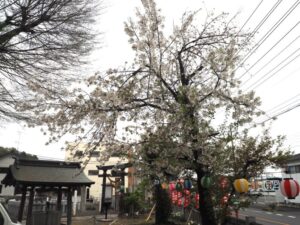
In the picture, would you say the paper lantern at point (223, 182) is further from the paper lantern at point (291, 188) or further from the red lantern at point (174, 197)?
the red lantern at point (174, 197)

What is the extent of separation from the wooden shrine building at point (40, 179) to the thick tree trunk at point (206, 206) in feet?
19.1

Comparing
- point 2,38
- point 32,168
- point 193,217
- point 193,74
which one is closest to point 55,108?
point 2,38

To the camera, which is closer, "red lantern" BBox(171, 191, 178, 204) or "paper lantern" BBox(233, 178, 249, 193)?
"paper lantern" BBox(233, 178, 249, 193)

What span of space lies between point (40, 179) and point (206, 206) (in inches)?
322

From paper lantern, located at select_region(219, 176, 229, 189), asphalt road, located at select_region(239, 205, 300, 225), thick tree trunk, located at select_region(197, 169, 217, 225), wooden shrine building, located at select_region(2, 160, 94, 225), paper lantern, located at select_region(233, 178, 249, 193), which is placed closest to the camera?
paper lantern, located at select_region(233, 178, 249, 193)

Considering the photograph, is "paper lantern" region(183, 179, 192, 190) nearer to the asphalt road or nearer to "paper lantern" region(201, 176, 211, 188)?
"paper lantern" region(201, 176, 211, 188)

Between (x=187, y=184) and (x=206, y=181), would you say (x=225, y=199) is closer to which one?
(x=206, y=181)

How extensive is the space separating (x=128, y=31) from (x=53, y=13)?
3.80 meters

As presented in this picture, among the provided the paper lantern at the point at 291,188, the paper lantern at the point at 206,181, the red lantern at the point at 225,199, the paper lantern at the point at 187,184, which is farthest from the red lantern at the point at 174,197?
the paper lantern at the point at 206,181

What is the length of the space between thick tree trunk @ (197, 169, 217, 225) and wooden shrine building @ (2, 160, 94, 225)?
5834mm

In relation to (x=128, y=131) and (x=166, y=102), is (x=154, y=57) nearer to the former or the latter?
(x=166, y=102)

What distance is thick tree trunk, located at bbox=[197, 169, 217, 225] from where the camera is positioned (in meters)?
11.6

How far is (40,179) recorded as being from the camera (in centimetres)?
1565

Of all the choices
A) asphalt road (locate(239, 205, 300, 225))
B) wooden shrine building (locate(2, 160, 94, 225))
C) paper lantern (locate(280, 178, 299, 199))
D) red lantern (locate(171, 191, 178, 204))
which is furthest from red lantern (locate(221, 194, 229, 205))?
asphalt road (locate(239, 205, 300, 225))
